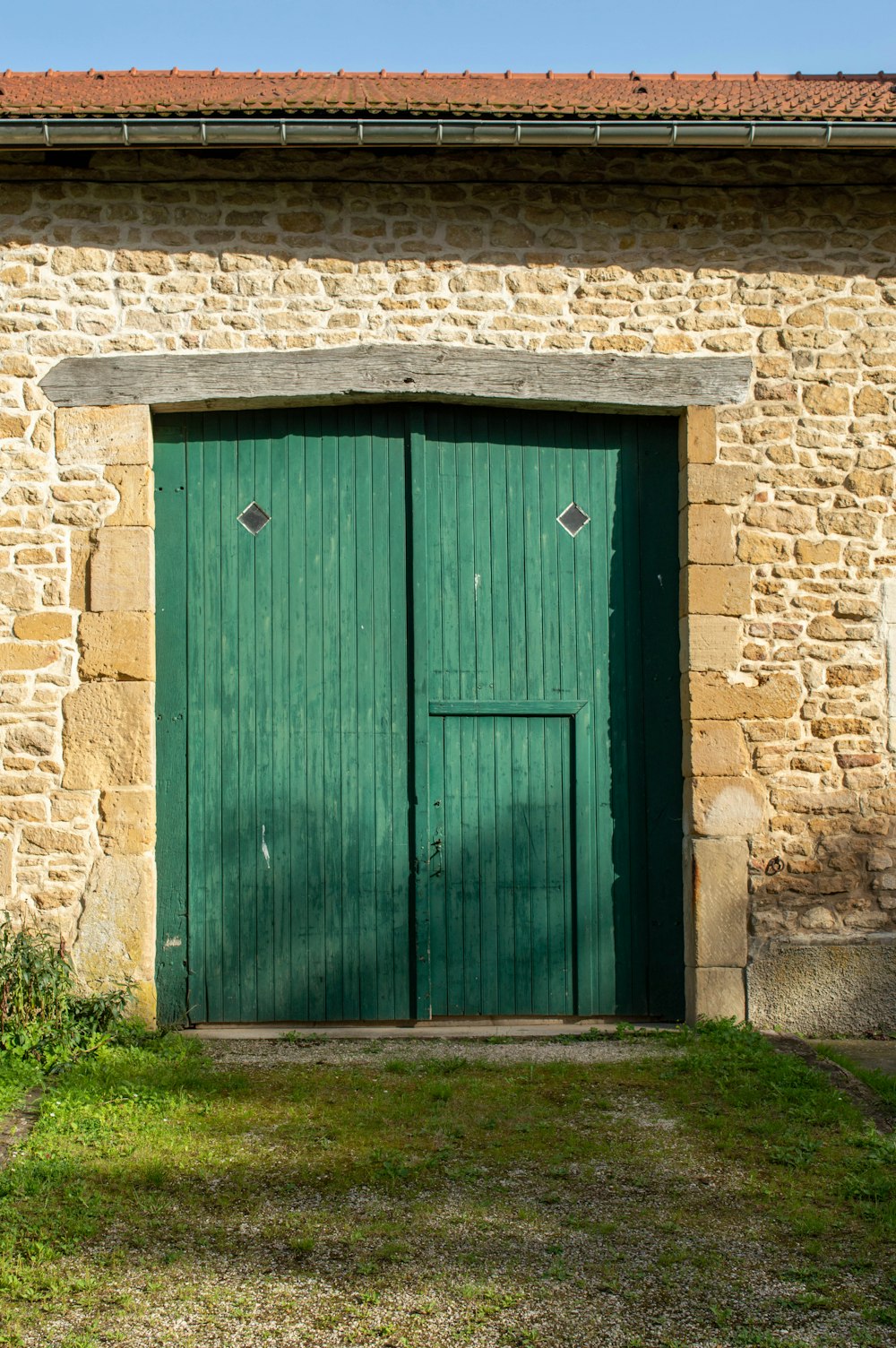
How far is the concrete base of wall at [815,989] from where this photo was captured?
576 cm

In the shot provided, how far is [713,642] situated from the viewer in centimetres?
585

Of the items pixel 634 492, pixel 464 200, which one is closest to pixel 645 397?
pixel 634 492

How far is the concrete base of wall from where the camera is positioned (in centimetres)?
576

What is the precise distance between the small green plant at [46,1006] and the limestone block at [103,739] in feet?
2.61

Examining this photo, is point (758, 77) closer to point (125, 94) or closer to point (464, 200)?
point (464, 200)

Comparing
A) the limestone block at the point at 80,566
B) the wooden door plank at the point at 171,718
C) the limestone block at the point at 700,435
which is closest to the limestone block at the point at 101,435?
the wooden door plank at the point at 171,718

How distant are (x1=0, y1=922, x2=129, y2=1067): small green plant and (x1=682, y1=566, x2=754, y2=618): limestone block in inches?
131

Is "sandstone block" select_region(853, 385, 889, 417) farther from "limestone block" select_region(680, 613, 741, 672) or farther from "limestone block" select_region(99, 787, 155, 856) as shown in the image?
"limestone block" select_region(99, 787, 155, 856)

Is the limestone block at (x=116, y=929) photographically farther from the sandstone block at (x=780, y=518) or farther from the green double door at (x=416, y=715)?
the sandstone block at (x=780, y=518)

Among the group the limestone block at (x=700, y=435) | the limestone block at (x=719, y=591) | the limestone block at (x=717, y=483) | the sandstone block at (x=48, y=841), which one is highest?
the limestone block at (x=700, y=435)

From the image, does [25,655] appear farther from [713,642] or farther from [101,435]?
[713,642]

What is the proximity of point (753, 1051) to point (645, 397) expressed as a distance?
124 inches

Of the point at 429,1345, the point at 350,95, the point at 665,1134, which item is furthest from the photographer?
the point at 350,95

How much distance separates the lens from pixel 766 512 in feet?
19.3
